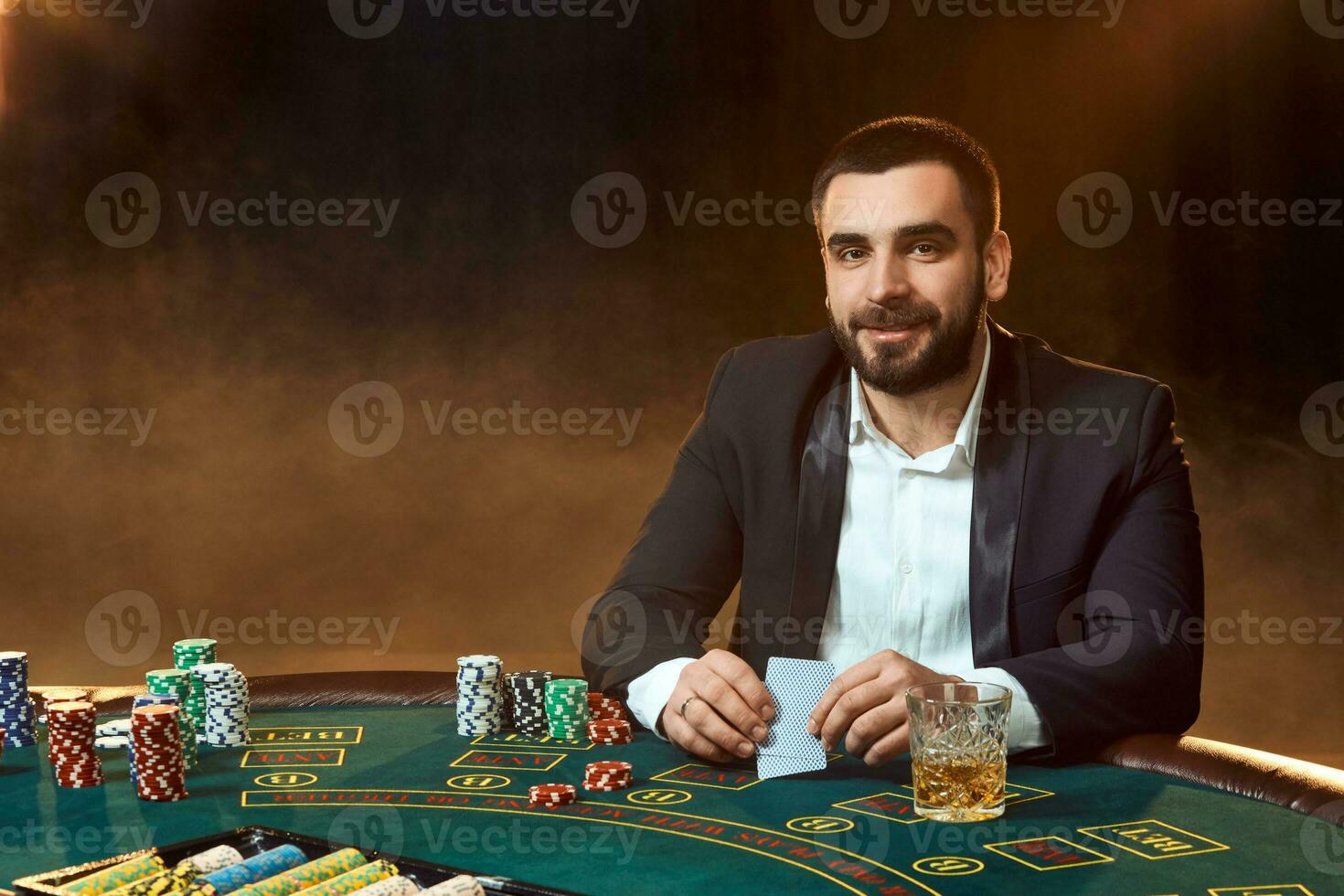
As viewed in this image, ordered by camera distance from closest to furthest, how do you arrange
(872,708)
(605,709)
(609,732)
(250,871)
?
(250,871) < (872,708) < (609,732) < (605,709)

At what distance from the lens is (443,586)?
679cm

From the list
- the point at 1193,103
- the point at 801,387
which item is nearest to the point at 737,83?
the point at 1193,103

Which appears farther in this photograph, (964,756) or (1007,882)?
(964,756)

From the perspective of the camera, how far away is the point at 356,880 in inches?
67.4

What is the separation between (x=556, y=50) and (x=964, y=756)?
530 centimetres

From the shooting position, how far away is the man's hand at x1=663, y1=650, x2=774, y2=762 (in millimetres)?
2363

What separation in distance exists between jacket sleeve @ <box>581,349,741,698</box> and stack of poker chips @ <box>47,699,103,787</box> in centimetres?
95

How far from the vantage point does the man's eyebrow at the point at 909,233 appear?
9.70ft

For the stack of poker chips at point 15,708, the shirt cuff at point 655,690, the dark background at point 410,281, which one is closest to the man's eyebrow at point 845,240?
the shirt cuff at point 655,690

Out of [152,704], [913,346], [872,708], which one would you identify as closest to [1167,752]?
[872,708]

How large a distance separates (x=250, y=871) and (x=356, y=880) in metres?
0.15

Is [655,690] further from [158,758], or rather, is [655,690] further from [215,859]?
[215,859]

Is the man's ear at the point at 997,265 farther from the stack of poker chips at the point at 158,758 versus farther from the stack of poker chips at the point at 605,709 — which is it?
the stack of poker chips at the point at 158,758

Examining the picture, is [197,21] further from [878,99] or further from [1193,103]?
[1193,103]
